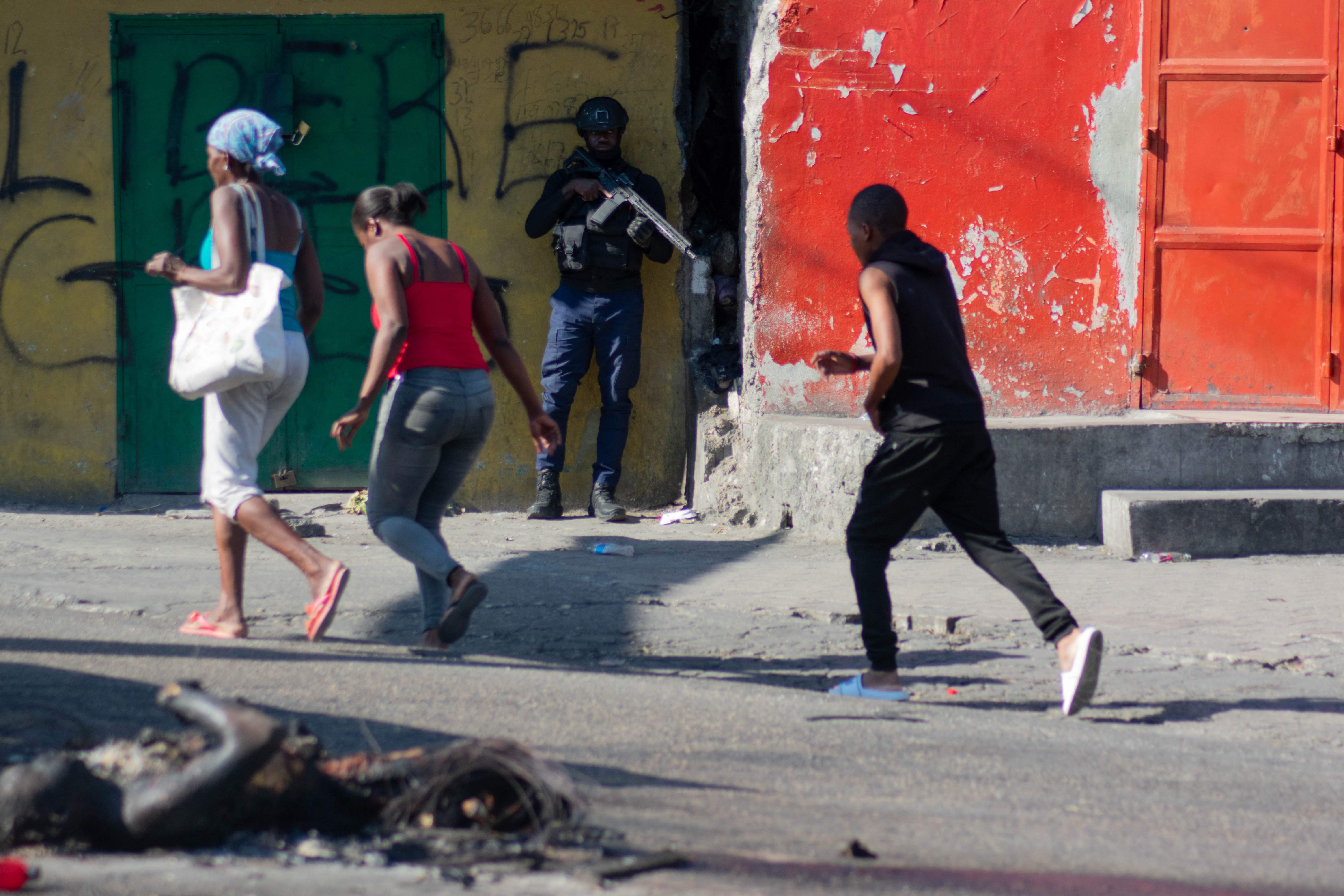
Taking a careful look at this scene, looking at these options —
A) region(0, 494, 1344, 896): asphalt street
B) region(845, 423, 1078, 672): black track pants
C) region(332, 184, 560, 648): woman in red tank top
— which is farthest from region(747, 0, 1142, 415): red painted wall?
region(845, 423, 1078, 672): black track pants

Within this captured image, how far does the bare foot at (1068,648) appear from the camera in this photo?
3955 mm

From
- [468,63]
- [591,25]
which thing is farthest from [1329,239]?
[468,63]

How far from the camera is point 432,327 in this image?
4.38 metres

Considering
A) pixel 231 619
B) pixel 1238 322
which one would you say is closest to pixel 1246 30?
pixel 1238 322

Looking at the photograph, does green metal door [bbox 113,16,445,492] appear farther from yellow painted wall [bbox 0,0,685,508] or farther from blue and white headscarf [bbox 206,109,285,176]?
blue and white headscarf [bbox 206,109,285,176]

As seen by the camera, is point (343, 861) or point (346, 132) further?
point (346, 132)

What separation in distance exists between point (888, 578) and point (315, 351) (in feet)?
12.2

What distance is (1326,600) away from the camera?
18.4ft

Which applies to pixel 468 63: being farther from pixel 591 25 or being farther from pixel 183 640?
pixel 183 640

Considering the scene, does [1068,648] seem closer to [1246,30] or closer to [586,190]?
[586,190]

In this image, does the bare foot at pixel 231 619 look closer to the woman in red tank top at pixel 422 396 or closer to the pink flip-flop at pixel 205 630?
the pink flip-flop at pixel 205 630

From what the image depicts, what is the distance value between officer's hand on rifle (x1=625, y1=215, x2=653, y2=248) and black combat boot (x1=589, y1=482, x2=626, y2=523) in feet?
4.48

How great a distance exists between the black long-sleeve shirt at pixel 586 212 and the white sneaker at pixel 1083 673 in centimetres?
412

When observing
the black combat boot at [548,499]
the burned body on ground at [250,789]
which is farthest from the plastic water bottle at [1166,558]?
the burned body on ground at [250,789]
